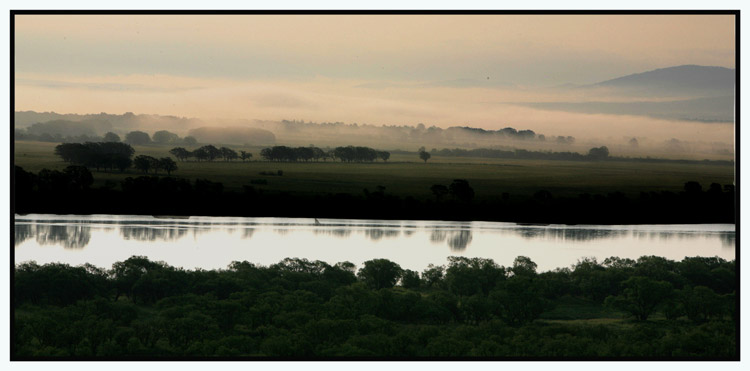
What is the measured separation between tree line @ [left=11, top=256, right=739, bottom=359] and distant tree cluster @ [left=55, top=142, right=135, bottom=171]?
212 centimetres

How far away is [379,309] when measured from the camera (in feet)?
54.5

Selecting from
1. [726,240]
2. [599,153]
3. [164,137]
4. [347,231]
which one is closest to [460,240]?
[347,231]

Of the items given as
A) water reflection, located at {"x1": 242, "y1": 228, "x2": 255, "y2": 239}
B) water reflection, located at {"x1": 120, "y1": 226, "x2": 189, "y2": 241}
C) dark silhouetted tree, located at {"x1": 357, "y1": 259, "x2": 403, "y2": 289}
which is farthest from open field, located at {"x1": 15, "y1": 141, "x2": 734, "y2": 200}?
water reflection, located at {"x1": 120, "y1": 226, "x2": 189, "y2": 241}

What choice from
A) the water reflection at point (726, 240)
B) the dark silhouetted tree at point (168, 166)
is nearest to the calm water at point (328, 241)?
the water reflection at point (726, 240)

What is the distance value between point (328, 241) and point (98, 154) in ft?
15.6

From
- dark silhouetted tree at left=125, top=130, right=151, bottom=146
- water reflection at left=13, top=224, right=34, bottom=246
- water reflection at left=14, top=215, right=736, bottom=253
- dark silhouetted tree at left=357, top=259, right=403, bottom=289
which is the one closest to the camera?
dark silhouetted tree at left=125, top=130, right=151, bottom=146

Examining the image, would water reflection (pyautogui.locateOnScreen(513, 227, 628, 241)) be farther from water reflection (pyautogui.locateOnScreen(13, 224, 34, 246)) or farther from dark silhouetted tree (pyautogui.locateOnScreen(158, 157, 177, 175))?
water reflection (pyautogui.locateOnScreen(13, 224, 34, 246))

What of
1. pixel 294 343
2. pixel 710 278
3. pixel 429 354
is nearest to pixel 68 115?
pixel 294 343

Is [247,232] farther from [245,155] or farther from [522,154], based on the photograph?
[522,154]

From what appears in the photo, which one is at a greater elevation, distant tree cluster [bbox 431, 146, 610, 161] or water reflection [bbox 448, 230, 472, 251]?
distant tree cluster [bbox 431, 146, 610, 161]

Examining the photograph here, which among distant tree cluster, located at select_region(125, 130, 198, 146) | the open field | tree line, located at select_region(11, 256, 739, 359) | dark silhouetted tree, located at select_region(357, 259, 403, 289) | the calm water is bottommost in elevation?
tree line, located at select_region(11, 256, 739, 359)

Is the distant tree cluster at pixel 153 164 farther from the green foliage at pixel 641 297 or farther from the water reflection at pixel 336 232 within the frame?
the green foliage at pixel 641 297

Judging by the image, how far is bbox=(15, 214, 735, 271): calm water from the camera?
56.2 feet

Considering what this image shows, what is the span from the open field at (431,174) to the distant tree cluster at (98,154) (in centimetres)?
17
